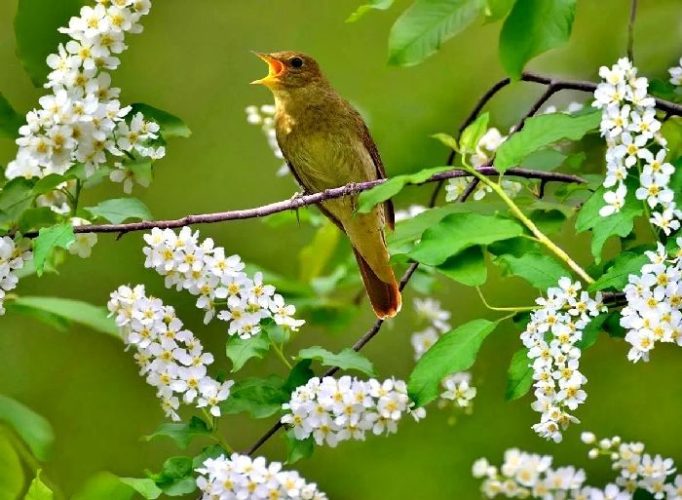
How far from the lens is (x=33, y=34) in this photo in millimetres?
2561

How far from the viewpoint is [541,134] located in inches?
88.7

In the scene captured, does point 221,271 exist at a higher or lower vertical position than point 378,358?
higher

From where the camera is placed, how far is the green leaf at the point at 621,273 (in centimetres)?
214

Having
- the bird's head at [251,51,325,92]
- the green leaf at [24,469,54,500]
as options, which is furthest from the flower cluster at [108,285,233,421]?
the bird's head at [251,51,325,92]

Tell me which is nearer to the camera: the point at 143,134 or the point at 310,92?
the point at 143,134

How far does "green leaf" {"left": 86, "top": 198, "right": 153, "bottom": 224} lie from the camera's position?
8.01 feet

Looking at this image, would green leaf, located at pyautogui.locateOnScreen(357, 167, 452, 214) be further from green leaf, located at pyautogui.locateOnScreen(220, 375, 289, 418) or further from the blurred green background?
the blurred green background

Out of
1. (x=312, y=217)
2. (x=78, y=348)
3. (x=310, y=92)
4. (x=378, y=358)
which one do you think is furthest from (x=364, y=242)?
(x=78, y=348)

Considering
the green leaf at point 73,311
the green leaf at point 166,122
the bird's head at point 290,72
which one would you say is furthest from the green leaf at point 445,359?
the bird's head at point 290,72

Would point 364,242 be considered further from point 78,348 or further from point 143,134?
point 78,348

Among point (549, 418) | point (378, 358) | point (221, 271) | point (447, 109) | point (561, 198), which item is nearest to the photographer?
point (549, 418)

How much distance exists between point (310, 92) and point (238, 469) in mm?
2082

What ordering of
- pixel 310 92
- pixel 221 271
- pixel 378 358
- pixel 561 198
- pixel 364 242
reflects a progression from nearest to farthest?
pixel 221 271 → pixel 561 198 → pixel 364 242 → pixel 310 92 → pixel 378 358

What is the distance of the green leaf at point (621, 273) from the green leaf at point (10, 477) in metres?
1.14
